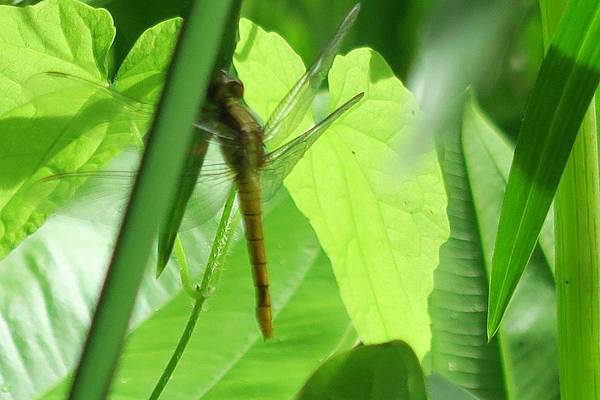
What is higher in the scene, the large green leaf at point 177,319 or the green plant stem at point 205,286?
the green plant stem at point 205,286

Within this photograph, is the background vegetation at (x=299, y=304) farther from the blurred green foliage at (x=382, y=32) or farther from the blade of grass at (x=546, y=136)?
the blurred green foliage at (x=382, y=32)

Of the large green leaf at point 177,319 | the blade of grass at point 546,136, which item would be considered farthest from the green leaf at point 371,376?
the large green leaf at point 177,319

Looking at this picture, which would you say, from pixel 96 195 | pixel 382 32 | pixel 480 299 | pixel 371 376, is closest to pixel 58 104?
pixel 96 195

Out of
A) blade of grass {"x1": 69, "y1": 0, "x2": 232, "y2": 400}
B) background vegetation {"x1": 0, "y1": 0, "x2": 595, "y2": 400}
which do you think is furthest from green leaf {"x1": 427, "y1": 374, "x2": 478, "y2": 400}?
blade of grass {"x1": 69, "y1": 0, "x2": 232, "y2": 400}

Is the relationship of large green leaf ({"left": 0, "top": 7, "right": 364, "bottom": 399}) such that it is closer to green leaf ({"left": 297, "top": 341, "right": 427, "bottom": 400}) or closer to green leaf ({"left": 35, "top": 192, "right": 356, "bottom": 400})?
green leaf ({"left": 35, "top": 192, "right": 356, "bottom": 400})

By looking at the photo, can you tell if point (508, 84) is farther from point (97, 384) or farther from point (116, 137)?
point (97, 384)

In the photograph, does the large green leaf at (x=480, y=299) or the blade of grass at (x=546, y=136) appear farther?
the large green leaf at (x=480, y=299)

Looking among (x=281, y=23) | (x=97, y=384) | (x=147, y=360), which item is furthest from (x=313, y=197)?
(x=281, y=23)
